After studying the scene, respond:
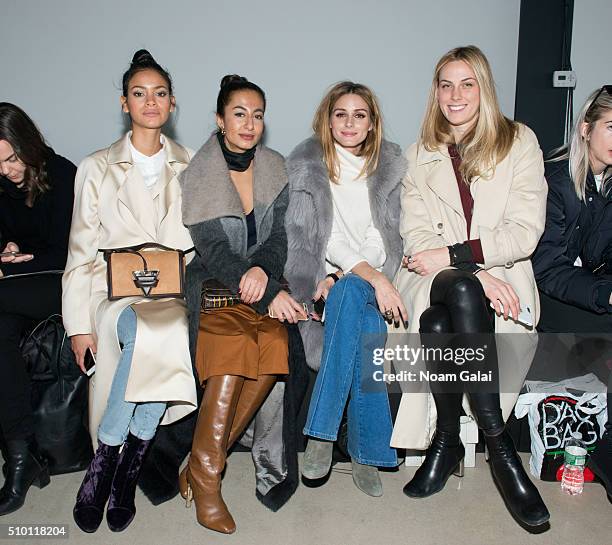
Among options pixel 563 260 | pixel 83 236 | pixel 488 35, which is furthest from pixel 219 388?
pixel 488 35

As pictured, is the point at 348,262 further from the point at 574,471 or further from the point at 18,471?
the point at 18,471

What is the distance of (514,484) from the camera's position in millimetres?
2209

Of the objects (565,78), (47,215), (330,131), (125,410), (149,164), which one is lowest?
(125,410)

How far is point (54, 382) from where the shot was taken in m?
2.65

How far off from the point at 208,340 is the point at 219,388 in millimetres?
185

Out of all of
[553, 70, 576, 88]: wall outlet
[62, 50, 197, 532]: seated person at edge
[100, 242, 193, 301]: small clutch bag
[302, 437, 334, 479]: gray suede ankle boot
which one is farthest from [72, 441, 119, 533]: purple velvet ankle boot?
[553, 70, 576, 88]: wall outlet

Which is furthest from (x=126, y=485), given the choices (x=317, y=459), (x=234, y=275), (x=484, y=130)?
(x=484, y=130)

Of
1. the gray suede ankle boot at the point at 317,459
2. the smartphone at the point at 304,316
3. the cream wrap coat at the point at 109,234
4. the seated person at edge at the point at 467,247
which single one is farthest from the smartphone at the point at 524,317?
the cream wrap coat at the point at 109,234

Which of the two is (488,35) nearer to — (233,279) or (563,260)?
(563,260)

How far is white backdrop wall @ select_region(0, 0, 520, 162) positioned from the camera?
11.8 ft

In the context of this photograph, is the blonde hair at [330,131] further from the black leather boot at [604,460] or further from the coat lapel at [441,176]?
the black leather boot at [604,460]

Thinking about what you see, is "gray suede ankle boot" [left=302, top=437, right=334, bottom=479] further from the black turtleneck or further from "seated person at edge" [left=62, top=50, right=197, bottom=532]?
the black turtleneck

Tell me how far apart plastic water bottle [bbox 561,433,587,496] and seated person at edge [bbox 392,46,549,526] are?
279 millimetres

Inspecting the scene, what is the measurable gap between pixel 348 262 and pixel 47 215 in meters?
1.31
